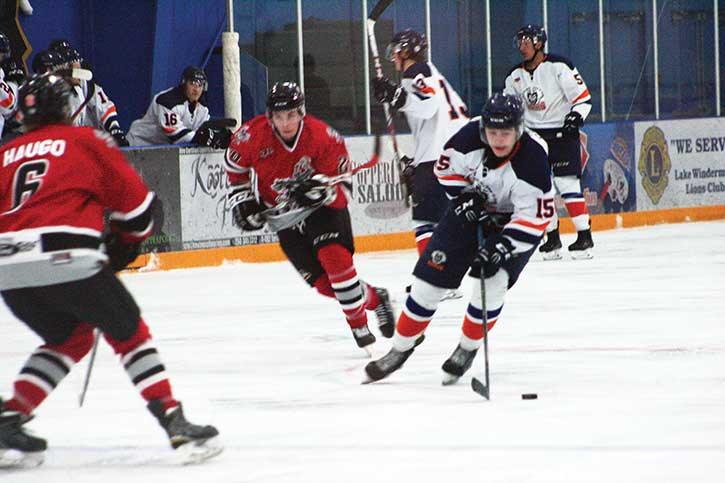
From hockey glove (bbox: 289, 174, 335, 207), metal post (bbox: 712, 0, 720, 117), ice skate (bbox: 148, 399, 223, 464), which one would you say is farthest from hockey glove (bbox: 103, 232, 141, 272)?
metal post (bbox: 712, 0, 720, 117)

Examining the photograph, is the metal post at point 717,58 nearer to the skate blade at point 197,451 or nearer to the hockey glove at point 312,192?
the hockey glove at point 312,192

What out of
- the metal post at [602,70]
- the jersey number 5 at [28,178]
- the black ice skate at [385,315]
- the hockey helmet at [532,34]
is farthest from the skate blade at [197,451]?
the metal post at [602,70]

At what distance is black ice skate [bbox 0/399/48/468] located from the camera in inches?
158

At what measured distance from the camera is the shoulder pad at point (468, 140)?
523 centimetres

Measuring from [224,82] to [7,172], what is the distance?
7360 millimetres

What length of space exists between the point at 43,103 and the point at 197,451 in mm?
988

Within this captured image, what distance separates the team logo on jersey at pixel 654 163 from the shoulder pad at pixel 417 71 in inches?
242

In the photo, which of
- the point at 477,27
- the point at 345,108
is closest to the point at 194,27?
the point at 345,108

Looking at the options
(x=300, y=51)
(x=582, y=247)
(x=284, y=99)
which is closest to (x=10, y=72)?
(x=300, y=51)

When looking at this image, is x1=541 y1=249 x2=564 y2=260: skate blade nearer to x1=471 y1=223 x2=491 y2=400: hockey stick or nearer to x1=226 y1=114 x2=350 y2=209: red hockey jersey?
x1=226 y1=114 x2=350 y2=209: red hockey jersey

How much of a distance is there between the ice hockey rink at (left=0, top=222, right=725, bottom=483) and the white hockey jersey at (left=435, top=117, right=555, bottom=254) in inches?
21.5

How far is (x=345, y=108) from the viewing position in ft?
41.8

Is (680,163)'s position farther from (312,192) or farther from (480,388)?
(480,388)

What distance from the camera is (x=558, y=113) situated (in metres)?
10.4
